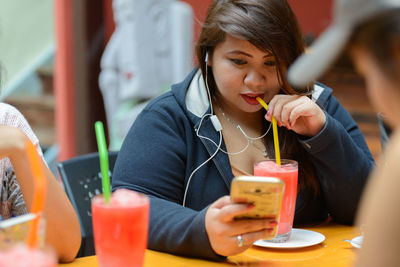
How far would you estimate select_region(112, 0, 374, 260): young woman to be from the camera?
161 cm

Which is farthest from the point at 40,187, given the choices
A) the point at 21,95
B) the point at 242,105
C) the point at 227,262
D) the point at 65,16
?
the point at 21,95

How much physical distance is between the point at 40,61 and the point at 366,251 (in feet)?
13.8

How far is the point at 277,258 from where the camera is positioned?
140 cm

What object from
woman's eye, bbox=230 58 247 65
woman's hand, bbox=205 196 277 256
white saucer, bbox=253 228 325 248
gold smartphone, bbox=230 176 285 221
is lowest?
white saucer, bbox=253 228 325 248

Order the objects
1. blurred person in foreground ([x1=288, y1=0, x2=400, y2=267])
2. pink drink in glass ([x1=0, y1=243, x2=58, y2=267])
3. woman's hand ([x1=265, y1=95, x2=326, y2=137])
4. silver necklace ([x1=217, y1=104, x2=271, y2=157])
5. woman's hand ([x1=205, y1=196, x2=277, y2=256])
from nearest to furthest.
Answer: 1. blurred person in foreground ([x1=288, y1=0, x2=400, y2=267])
2. pink drink in glass ([x1=0, y1=243, x2=58, y2=267])
3. woman's hand ([x1=205, y1=196, x2=277, y2=256])
4. woman's hand ([x1=265, y1=95, x2=326, y2=137])
5. silver necklace ([x1=217, y1=104, x2=271, y2=157])

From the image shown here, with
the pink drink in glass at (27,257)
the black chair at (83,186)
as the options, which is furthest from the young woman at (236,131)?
the pink drink in glass at (27,257)

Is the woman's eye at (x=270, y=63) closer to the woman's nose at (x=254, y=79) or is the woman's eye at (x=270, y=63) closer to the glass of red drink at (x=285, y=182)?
the woman's nose at (x=254, y=79)

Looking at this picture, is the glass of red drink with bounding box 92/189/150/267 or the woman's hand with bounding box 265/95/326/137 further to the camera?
the woman's hand with bounding box 265/95/326/137

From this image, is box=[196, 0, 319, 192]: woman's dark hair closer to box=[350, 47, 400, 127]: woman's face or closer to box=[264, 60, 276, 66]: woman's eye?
box=[264, 60, 276, 66]: woman's eye

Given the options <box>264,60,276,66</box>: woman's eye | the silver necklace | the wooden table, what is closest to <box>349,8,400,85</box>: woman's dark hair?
the wooden table

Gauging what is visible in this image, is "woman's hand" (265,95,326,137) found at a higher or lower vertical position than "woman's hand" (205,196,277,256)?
higher

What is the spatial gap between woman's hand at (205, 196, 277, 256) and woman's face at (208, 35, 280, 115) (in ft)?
1.52

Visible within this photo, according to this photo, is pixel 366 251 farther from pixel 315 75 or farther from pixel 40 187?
pixel 40 187

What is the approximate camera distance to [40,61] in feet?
15.2
